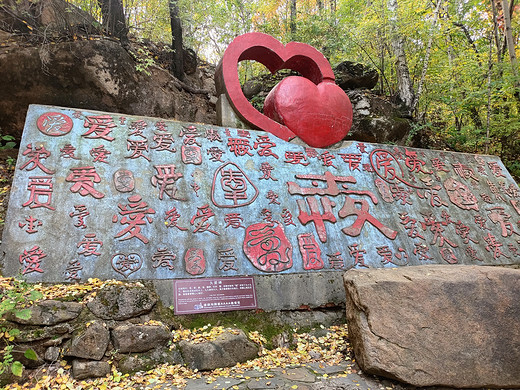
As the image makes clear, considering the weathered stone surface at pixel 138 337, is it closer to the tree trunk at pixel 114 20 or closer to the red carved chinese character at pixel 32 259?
the red carved chinese character at pixel 32 259

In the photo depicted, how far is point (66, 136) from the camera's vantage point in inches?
169

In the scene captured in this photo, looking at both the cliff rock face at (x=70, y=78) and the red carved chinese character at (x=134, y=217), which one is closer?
the red carved chinese character at (x=134, y=217)

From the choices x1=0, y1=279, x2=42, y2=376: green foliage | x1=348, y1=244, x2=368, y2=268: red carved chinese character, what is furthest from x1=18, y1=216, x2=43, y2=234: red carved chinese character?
x1=348, y1=244, x2=368, y2=268: red carved chinese character

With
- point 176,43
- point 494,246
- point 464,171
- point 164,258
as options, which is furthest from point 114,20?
point 494,246

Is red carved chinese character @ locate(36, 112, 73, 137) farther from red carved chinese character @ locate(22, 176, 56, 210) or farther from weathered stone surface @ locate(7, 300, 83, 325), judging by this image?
weathered stone surface @ locate(7, 300, 83, 325)

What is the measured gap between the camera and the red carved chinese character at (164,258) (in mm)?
3755

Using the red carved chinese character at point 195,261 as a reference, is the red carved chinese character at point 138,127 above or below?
above

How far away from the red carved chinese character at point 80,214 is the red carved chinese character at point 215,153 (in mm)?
1796

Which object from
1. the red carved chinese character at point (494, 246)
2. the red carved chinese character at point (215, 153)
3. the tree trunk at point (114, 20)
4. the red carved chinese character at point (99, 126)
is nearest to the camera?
the red carved chinese character at point (99, 126)

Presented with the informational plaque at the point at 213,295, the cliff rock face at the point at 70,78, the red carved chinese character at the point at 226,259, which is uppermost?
the cliff rock face at the point at 70,78

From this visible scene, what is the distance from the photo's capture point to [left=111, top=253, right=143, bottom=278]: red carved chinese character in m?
3.59

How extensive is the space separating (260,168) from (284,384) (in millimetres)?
2998

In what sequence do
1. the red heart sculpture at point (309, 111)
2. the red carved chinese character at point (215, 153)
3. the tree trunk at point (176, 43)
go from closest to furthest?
the red carved chinese character at point (215, 153) → the red heart sculpture at point (309, 111) → the tree trunk at point (176, 43)

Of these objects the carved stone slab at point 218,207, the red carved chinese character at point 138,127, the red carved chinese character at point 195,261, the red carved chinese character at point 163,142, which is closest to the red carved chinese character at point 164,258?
the carved stone slab at point 218,207
